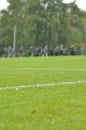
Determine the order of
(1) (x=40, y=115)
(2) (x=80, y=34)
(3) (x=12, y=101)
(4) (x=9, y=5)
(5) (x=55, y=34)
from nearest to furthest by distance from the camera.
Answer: (1) (x=40, y=115) < (3) (x=12, y=101) < (5) (x=55, y=34) < (2) (x=80, y=34) < (4) (x=9, y=5)

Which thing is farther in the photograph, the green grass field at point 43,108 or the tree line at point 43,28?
the tree line at point 43,28

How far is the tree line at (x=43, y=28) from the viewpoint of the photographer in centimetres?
7931

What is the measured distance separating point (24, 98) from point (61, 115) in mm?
1993

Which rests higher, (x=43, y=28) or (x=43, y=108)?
(x=43, y=28)

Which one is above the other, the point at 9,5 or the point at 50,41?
the point at 9,5

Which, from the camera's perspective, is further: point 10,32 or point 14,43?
point 10,32

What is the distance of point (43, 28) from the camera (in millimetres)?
80000

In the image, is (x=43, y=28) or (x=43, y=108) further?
(x=43, y=28)

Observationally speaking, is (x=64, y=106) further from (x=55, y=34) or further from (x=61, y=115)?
(x=55, y=34)

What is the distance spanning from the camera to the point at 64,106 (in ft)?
24.8

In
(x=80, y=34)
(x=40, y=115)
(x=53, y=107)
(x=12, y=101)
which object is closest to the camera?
(x=40, y=115)

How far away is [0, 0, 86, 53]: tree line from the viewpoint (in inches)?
3123

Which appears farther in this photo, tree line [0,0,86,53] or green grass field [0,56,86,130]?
tree line [0,0,86,53]

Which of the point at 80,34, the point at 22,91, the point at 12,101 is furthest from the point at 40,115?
the point at 80,34
